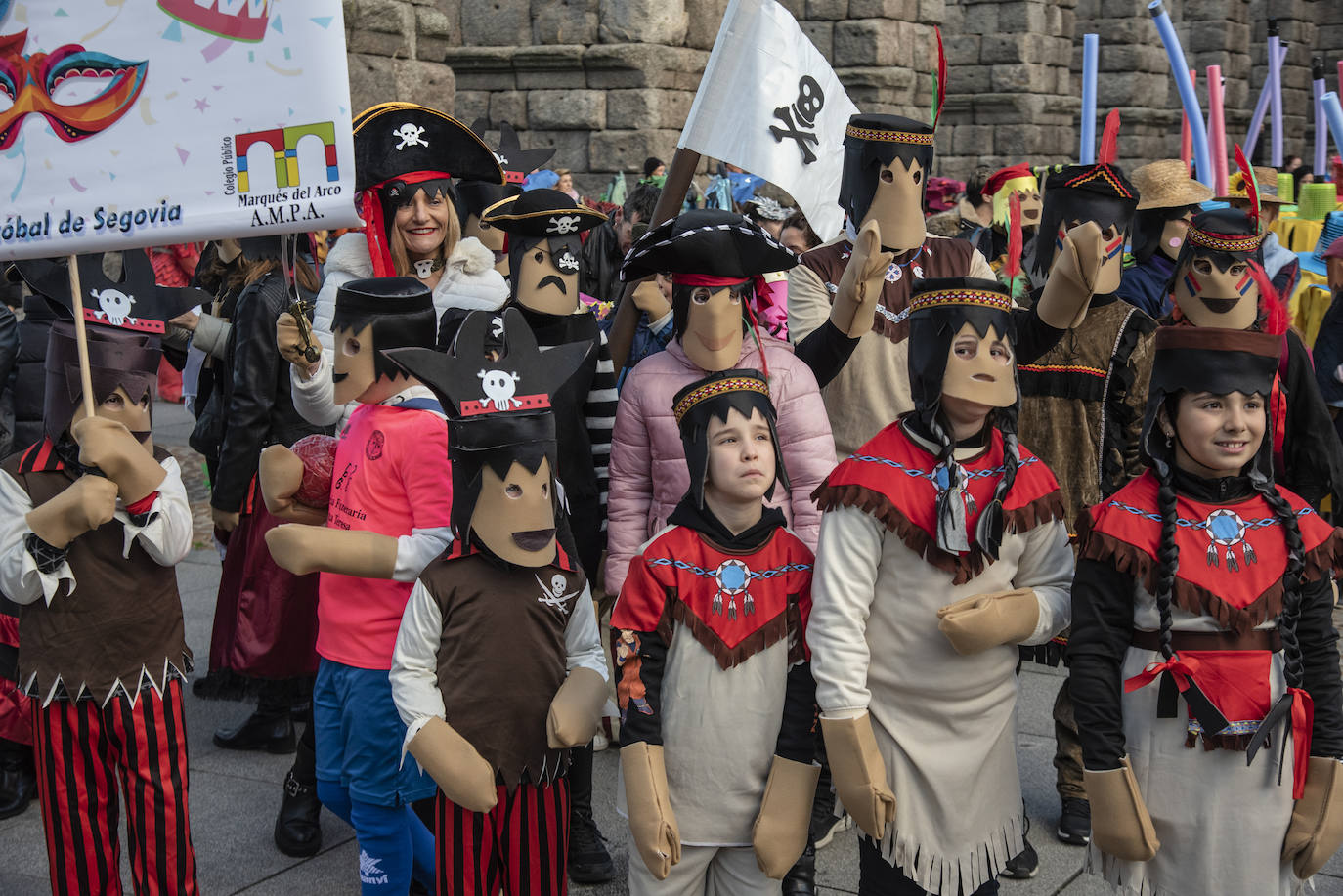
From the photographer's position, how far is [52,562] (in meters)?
3.45

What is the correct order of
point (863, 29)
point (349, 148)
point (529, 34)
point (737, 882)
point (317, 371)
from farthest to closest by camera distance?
point (863, 29) → point (529, 34) → point (317, 371) → point (349, 148) → point (737, 882)

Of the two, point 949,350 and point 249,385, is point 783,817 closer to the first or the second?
point 949,350

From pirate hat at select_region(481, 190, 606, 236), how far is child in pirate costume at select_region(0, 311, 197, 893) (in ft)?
3.42

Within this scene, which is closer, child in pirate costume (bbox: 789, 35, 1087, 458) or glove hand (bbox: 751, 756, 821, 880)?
glove hand (bbox: 751, 756, 821, 880)

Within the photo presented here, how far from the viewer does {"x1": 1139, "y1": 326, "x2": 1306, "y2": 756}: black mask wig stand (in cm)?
279

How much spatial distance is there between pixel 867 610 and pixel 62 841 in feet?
7.14

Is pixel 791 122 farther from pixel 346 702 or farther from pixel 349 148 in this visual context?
pixel 346 702

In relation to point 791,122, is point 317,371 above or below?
below

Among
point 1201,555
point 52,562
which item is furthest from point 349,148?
point 1201,555

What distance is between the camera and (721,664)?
2.97 m

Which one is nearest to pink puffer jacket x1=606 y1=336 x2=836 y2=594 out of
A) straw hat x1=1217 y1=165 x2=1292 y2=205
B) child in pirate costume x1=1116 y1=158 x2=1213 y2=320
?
child in pirate costume x1=1116 y1=158 x2=1213 y2=320

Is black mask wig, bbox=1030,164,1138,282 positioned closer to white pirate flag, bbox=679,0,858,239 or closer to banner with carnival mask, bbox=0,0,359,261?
white pirate flag, bbox=679,0,858,239

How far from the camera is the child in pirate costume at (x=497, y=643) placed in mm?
3105

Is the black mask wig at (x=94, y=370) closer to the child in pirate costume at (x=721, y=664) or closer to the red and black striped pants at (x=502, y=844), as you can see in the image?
the red and black striped pants at (x=502, y=844)
